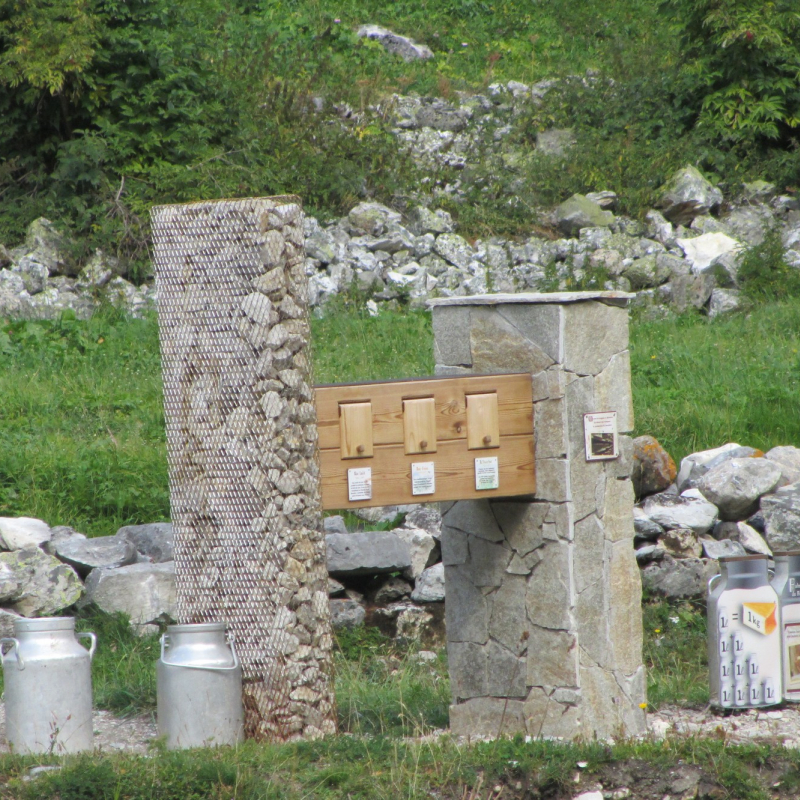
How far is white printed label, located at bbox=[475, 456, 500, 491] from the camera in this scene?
14.8 feet

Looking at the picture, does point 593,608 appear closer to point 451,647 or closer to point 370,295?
point 451,647

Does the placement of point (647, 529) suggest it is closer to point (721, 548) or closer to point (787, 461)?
point (721, 548)

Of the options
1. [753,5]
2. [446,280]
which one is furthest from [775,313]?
[753,5]

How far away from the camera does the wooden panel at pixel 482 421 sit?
14.9ft

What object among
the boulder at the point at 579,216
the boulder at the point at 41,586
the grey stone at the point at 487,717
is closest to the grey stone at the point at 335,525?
the boulder at the point at 41,586

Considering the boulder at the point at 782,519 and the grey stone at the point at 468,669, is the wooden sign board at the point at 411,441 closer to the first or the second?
the grey stone at the point at 468,669

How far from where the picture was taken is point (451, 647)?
499 cm

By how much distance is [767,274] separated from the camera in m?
12.2

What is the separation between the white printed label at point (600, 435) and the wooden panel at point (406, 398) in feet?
1.08

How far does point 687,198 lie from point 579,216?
4.71ft

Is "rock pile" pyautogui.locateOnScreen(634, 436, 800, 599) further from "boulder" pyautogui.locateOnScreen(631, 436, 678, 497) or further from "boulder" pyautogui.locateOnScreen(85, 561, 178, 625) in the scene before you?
"boulder" pyautogui.locateOnScreen(85, 561, 178, 625)

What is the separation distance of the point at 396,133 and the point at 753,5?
15.6 ft

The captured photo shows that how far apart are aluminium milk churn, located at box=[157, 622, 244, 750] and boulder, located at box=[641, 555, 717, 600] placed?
3.78 meters

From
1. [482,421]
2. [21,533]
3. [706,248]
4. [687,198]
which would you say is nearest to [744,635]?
[482,421]
